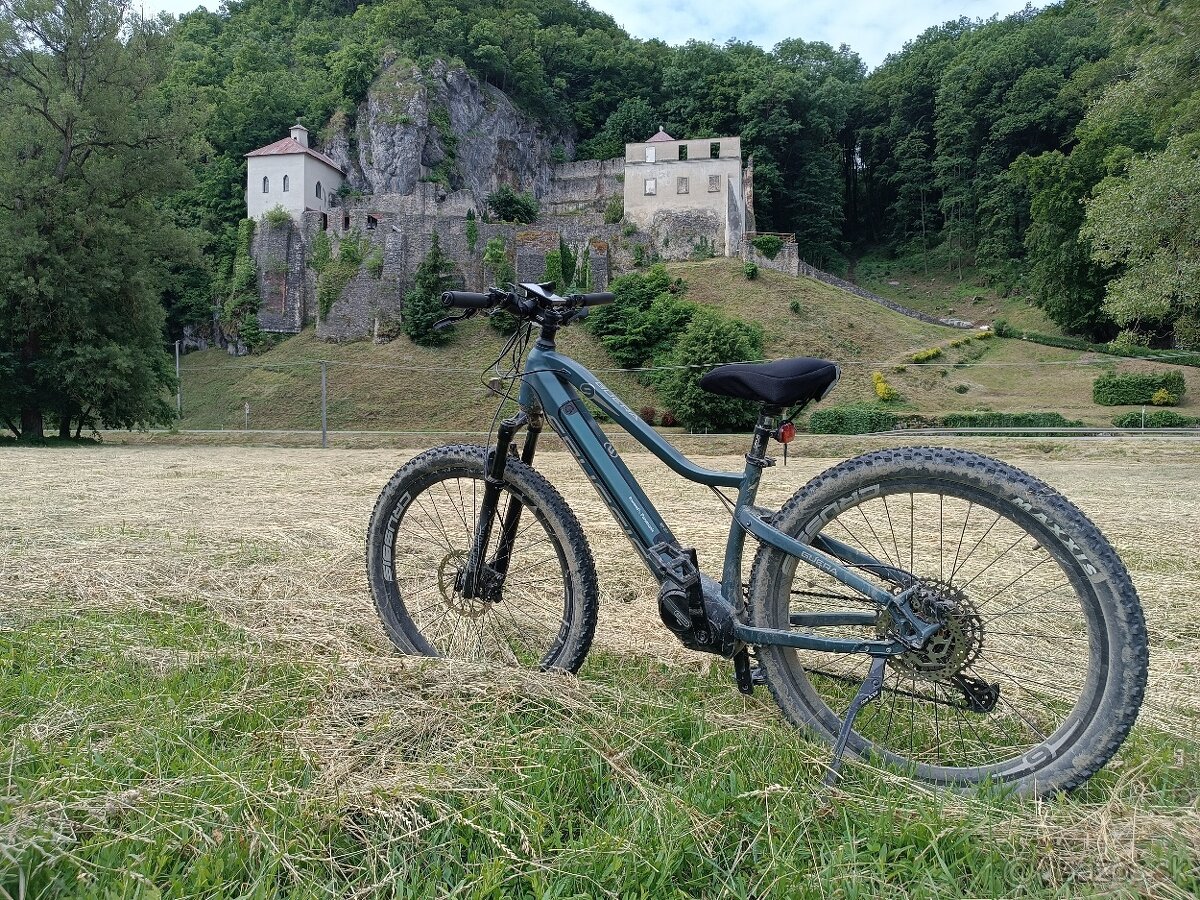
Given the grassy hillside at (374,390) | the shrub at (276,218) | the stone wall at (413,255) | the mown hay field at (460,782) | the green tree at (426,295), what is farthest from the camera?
the shrub at (276,218)

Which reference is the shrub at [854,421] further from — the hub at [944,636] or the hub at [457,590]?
the hub at [944,636]

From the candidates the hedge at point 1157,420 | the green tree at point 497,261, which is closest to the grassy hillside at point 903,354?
the hedge at point 1157,420

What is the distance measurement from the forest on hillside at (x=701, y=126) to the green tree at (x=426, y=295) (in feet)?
34.0

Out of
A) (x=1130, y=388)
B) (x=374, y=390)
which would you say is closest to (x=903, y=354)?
(x=1130, y=388)

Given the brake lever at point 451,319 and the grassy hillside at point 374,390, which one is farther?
the grassy hillside at point 374,390

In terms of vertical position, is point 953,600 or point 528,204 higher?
point 528,204

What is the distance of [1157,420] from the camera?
2177 centimetres

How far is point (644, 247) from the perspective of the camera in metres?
46.5

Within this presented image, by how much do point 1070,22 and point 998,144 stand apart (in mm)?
11945

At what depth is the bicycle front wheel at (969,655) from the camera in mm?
1537

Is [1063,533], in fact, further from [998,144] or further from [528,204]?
[998,144]

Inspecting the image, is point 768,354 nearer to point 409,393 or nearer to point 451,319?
point 409,393

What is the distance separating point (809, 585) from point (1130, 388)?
Result: 31.4 m

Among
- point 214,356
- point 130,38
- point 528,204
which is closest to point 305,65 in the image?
point 528,204
